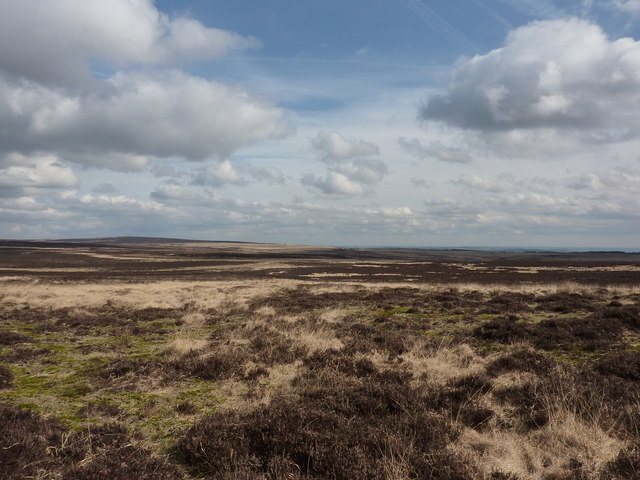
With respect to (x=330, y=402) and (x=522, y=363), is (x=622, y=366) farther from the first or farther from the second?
(x=330, y=402)

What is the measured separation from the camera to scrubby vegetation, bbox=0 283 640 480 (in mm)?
4699

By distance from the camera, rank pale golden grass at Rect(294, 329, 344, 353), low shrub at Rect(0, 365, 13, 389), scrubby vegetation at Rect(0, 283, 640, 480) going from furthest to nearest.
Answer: pale golden grass at Rect(294, 329, 344, 353) → low shrub at Rect(0, 365, 13, 389) → scrubby vegetation at Rect(0, 283, 640, 480)

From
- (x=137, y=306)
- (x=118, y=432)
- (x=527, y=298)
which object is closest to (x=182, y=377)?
(x=118, y=432)

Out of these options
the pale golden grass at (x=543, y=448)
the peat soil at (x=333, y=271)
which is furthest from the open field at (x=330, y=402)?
the peat soil at (x=333, y=271)

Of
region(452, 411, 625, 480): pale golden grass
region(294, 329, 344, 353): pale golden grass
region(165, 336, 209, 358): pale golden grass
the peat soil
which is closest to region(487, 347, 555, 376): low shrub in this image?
region(452, 411, 625, 480): pale golden grass

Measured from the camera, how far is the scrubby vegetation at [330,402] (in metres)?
4.70

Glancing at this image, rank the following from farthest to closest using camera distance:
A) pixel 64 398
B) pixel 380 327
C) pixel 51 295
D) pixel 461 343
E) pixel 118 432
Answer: pixel 51 295 < pixel 380 327 < pixel 461 343 < pixel 64 398 < pixel 118 432

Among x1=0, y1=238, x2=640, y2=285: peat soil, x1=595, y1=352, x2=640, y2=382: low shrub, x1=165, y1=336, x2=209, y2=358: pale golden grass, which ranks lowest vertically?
x1=0, y1=238, x2=640, y2=285: peat soil

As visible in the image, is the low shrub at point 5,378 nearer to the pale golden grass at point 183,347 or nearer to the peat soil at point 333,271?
the pale golden grass at point 183,347

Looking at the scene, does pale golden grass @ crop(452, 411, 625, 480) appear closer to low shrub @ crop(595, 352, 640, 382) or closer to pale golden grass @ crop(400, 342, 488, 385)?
pale golden grass @ crop(400, 342, 488, 385)

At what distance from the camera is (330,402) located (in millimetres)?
6637

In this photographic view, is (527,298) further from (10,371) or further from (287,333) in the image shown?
(10,371)

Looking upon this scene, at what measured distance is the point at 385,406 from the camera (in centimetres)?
653

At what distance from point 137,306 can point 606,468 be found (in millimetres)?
22841
